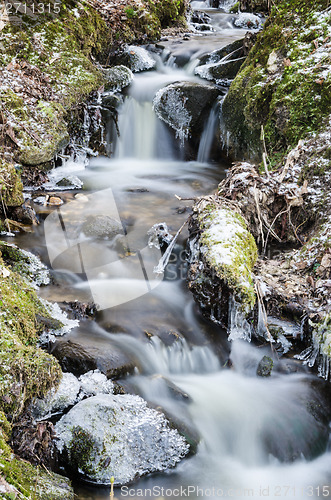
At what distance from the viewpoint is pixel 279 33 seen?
7035mm

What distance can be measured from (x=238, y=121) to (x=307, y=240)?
3009 mm

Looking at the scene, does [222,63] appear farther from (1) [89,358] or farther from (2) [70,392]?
(2) [70,392]

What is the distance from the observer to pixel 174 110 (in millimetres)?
8336

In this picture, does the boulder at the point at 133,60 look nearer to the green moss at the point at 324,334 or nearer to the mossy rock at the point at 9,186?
the mossy rock at the point at 9,186

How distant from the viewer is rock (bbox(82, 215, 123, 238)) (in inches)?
226

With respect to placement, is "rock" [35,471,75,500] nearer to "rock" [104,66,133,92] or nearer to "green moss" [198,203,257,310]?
"green moss" [198,203,257,310]

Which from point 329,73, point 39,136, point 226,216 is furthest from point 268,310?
point 39,136

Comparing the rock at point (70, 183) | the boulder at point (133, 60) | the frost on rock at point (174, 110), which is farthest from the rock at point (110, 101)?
the rock at point (70, 183)

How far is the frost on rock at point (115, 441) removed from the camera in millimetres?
2932

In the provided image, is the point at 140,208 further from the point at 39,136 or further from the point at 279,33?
the point at 279,33

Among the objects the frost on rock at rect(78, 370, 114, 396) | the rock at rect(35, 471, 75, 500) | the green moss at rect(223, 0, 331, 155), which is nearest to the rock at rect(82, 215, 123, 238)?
the frost on rock at rect(78, 370, 114, 396)

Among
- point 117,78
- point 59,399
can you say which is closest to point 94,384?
point 59,399

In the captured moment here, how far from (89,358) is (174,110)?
19.4 feet

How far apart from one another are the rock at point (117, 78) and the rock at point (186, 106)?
0.90 metres
